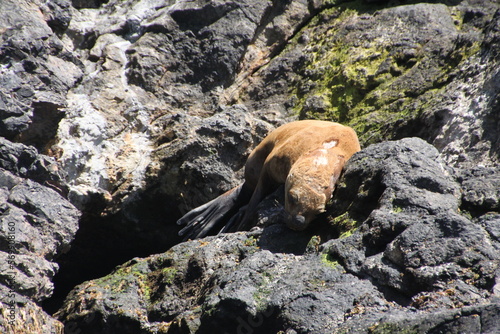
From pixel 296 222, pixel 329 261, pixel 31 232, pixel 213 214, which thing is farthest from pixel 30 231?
pixel 329 261

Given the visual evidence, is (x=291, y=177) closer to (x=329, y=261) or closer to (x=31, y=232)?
(x=329, y=261)

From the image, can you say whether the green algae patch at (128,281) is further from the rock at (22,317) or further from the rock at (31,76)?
the rock at (31,76)

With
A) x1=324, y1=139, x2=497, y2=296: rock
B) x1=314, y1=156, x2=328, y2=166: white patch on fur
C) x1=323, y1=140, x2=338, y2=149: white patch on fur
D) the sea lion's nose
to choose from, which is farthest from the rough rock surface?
x1=323, y1=140, x2=338, y2=149: white patch on fur

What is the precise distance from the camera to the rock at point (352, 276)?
287 cm

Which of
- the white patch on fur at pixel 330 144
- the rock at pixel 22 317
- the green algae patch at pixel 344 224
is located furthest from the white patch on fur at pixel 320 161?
the rock at pixel 22 317

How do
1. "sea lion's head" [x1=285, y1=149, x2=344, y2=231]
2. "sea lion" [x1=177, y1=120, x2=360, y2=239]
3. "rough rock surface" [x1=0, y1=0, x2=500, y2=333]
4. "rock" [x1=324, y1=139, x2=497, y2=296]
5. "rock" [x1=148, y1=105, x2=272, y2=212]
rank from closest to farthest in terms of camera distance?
1. "rock" [x1=324, y1=139, x2=497, y2=296]
2. "rough rock surface" [x1=0, y1=0, x2=500, y2=333]
3. "sea lion's head" [x1=285, y1=149, x2=344, y2=231]
4. "sea lion" [x1=177, y1=120, x2=360, y2=239]
5. "rock" [x1=148, y1=105, x2=272, y2=212]

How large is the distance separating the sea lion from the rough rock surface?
21cm

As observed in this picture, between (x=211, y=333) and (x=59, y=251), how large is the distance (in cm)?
200

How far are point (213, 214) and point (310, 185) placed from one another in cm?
143

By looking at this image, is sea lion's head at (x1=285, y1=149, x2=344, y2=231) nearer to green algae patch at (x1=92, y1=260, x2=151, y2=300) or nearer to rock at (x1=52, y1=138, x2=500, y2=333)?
rock at (x1=52, y1=138, x2=500, y2=333)

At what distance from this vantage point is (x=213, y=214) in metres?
5.54

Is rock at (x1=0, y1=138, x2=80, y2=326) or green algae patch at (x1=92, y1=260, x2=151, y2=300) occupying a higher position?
rock at (x1=0, y1=138, x2=80, y2=326)

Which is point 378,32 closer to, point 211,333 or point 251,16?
point 251,16

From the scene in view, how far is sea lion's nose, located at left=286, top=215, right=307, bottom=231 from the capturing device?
A: 421cm
